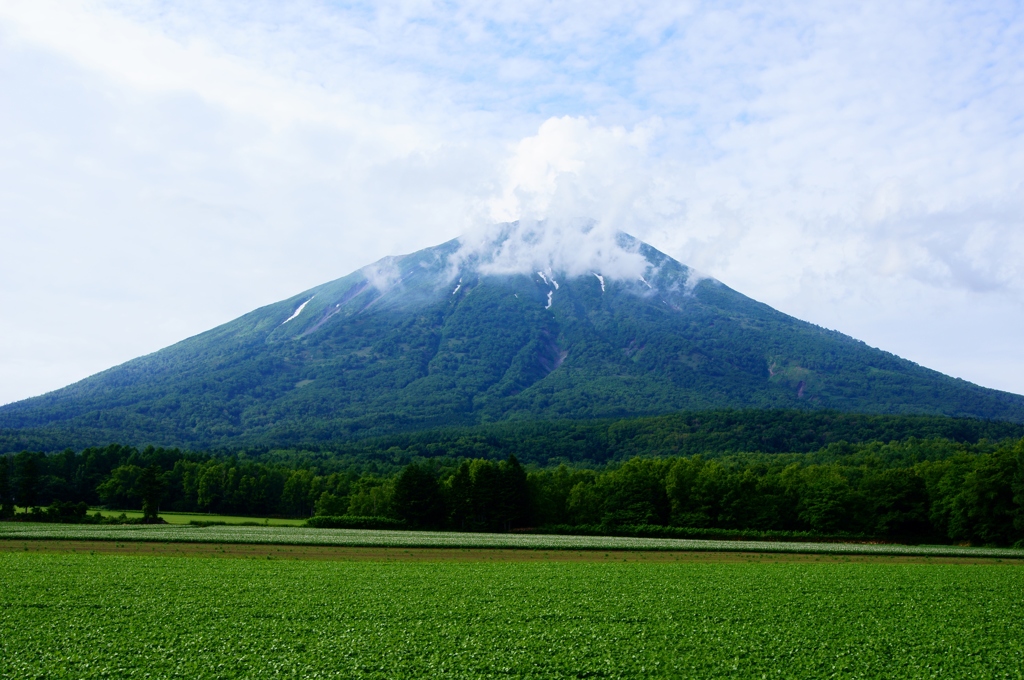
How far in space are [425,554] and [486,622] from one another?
2069 cm

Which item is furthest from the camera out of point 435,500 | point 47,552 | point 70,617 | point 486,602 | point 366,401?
point 366,401

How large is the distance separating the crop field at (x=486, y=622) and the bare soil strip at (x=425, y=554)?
5.51 metres

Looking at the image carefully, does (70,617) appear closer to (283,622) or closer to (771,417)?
(283,622)

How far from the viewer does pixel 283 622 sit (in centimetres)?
1956

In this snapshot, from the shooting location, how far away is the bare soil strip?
121 feet

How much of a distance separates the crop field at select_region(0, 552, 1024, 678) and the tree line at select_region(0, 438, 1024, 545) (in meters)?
28.1

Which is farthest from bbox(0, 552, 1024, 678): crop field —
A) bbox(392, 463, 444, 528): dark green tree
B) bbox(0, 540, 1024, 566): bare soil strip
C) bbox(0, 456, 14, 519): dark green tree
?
bbox(0, 456, 14, 519): dark green tree

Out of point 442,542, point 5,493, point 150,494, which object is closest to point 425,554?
point 442,542

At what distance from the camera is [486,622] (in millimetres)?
20250

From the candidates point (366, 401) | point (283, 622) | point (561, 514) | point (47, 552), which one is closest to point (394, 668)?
point (283, 622)

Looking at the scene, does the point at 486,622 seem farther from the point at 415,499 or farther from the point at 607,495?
the point at 607,495

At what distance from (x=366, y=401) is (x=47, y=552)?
14738 centimetres

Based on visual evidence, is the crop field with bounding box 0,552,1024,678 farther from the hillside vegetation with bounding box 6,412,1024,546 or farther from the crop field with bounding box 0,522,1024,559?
the hillside vegetation with bounding box 6,412,1024,546

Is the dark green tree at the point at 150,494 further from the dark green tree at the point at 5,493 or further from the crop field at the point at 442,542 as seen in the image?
the crop field at the point at 442,542
